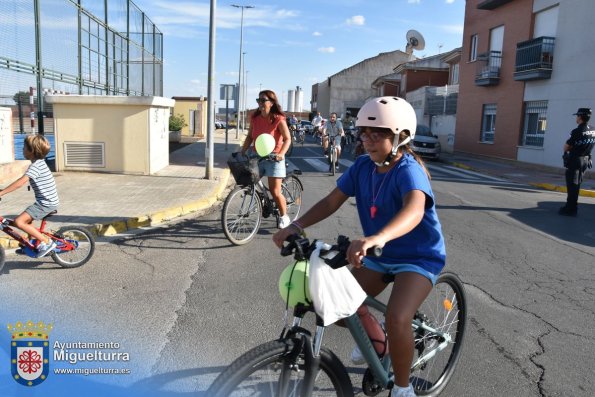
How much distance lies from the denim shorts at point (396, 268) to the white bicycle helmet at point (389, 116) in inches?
23.6

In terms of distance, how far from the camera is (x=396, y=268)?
8.96 ft

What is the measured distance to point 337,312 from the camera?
2.20m

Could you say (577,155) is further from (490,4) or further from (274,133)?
(490,4)

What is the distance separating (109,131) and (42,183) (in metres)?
7.16

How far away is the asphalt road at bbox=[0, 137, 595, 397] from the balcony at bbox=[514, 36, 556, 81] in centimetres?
1409

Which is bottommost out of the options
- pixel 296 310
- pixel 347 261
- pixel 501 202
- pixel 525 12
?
pixel 501 202

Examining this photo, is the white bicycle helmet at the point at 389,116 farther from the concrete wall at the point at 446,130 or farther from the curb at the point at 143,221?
the concrete wall at the point at 446,130

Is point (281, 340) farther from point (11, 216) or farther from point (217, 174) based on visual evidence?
point (217, 174)

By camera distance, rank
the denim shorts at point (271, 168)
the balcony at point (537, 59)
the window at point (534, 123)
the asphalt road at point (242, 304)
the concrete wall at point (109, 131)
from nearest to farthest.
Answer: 1. the asphalt road at point (242, 304)
2. the denim shorts at point (271, 168)
3. the concrete wall at point (109, 131)
4. the balcony at point (537, 59)
5. the window at point (534, 123)

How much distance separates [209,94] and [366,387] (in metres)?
10.5

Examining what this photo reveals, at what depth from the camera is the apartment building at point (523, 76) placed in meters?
18.5

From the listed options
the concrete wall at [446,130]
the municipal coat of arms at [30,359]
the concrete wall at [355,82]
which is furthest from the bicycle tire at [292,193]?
the concrete wall at [355,82]

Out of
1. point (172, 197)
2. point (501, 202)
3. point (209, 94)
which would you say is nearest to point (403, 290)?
→ point (172, 197)

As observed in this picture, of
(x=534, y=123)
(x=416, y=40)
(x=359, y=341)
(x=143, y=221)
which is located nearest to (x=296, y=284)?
(x=359, y=341)
